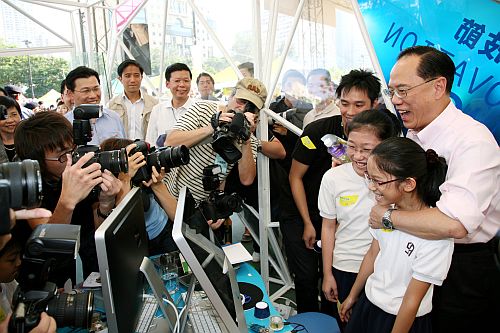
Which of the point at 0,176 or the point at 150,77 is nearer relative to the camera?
the point at 0,176

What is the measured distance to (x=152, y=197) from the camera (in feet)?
6.37

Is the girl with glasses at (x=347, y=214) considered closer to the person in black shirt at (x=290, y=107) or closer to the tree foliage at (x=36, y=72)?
the person in black shirt at (x=290, y=107)

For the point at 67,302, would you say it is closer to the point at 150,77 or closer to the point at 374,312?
the point at 374,312

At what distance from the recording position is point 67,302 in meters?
0.96

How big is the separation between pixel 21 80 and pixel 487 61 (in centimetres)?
880

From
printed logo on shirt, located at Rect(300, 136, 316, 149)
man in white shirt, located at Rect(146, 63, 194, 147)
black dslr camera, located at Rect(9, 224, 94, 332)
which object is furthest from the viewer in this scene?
man in white shirt, located at Rect(146, 63, 194, 147)

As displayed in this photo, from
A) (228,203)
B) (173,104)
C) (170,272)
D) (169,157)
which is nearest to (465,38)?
(228,203)

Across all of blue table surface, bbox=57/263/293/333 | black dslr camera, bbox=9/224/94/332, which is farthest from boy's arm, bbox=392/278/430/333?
black dslr camera, bbox=9/224/94/332

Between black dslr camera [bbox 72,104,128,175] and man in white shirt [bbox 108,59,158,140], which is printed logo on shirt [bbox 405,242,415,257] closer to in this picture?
black dslr camera [bbox 72,104,128,175]

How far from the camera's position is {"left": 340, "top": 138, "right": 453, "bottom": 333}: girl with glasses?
4.11 feet

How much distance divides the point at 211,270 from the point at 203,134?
3.66 ft

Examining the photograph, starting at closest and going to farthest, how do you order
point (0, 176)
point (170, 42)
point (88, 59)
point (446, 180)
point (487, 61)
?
point (0, 176)
point (446, 180)
point (487, 61)
point (170, 42)
point (88, 59)

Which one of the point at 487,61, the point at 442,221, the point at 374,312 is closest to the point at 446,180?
the point at 442,221

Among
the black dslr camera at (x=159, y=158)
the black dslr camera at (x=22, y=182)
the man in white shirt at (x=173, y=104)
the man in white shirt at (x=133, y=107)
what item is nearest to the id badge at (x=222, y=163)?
the black dslr camera at (x=159, y=158)
